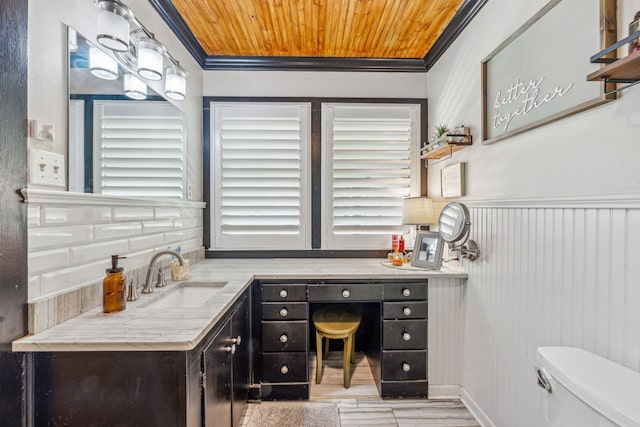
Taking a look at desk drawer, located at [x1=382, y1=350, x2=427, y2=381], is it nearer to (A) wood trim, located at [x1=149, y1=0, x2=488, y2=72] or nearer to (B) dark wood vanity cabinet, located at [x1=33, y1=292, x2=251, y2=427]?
(B) dark wood vanity cabinet, located at [x1=33, y1=292, x2=251, y2=427]

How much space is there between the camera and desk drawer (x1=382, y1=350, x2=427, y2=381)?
210cm

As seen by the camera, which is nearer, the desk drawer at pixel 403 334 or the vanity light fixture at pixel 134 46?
the vanity light fixture at pixel 134 46

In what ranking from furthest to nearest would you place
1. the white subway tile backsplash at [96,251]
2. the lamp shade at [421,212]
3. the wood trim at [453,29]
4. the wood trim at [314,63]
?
the wood trim at [314,63], the lamp shade at [421,212], the wood trim at [453,29], the white subway tile backsplash at [96,251]

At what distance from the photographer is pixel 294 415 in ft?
6.44

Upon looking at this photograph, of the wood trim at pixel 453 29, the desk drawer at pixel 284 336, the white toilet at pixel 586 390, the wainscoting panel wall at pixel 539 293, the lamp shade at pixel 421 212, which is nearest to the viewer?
the white toilet at pixel 586 390

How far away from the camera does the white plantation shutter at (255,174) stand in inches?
107

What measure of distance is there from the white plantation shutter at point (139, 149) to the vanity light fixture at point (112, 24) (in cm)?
27

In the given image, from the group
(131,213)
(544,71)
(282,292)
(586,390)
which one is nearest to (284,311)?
(282,292)

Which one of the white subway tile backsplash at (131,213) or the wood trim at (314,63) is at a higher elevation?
the wood trim at (314,63)

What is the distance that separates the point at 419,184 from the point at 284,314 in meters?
1.65

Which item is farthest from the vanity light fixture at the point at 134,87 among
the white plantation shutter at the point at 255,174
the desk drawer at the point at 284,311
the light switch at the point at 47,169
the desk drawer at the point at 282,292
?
the desk drawer at the point at 284,311

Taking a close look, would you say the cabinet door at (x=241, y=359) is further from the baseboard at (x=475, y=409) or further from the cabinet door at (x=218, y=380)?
the baseboard at (x=475, y=409)

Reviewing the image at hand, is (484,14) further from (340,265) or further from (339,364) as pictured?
(339,364)

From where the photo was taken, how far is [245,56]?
2689 mm
